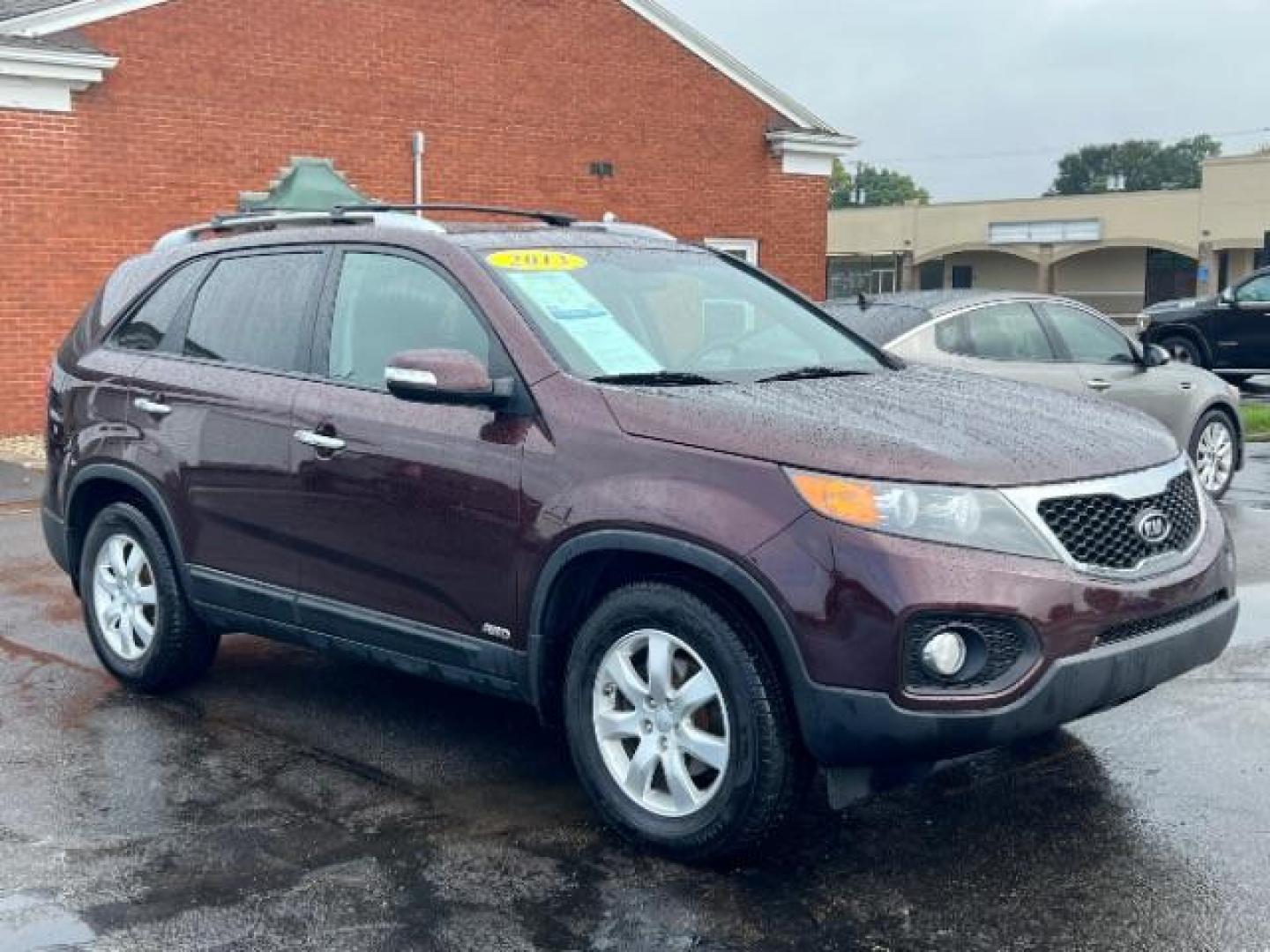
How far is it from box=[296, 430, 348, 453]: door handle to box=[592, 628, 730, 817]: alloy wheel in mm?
1273

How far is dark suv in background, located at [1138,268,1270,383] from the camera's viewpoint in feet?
69.8

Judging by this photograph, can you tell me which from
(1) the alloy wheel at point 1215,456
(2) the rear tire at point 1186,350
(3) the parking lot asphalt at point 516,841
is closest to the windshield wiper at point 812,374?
(3) the parking lot asphalt at point 516,841

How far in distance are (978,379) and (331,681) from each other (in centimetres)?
292

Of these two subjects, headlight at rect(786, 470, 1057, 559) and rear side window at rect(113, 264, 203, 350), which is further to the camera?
rear side window at rect(113, 264, 203, 350)

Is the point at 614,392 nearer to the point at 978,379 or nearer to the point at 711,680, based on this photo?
the point at 711,680

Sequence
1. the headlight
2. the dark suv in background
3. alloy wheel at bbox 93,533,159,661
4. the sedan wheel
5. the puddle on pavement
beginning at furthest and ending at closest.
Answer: the dark suv in background, the sedan wheel, alloy wheel at bbox 93,533,159,661, the headlight, the puddle on pavement

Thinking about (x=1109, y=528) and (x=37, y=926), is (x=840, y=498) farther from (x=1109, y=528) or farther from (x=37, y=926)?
(x=37, y=926)

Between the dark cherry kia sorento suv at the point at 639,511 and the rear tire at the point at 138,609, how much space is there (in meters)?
0.02

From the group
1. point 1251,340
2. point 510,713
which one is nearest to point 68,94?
Result: point 510,713

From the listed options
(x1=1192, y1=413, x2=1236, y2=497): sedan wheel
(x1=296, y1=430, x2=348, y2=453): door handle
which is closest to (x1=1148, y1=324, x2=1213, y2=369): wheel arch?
(x1=1192, y1=413, x2=1236, y2=497): sedan wheel

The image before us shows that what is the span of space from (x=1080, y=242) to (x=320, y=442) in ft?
166

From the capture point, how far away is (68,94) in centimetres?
1480

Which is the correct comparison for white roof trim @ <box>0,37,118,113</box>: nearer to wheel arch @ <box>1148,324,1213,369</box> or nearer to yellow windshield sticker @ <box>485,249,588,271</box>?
yellow windshield sticker @ <box>485,249,588,271</box>

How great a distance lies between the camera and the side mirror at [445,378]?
448 cm
